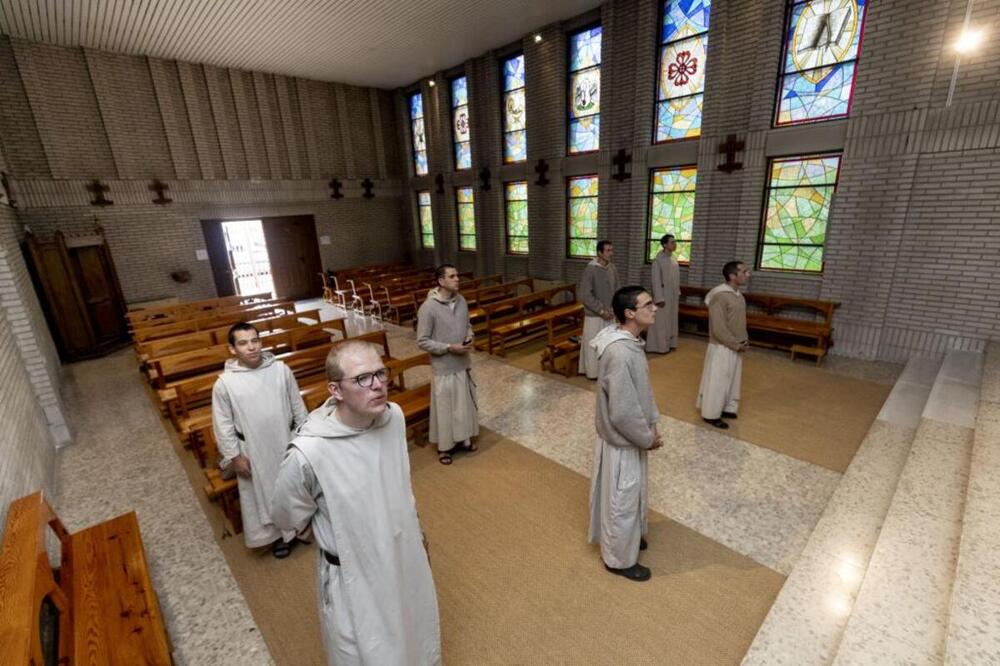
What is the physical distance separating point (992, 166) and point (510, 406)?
6546 millimetres

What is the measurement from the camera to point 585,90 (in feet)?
31.9

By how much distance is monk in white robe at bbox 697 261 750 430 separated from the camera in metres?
4.48

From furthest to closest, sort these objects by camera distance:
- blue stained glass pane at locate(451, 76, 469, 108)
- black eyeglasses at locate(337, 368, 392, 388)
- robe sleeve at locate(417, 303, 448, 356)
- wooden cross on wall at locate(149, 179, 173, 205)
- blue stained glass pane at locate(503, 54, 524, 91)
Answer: blue stained glass pane at locate(451, 76, 469, 108) → blue stained glass pane at locate(503, 54, 524, 91) → wooden cross on wall at locate(149, 179, 173, 205) → robe sleeve at locate(417, 303, 448, 356) → black eyeglasses at locate(337, 368, 392, 388)

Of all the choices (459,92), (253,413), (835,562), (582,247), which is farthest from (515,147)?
(835,562)

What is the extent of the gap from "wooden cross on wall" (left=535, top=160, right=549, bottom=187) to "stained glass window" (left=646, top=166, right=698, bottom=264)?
2661 mm

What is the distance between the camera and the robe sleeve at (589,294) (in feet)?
19.2

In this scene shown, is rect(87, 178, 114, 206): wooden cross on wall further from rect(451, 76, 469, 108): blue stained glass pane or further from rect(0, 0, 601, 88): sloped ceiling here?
rect(451, 76, 469, 108): blue stained glass pane

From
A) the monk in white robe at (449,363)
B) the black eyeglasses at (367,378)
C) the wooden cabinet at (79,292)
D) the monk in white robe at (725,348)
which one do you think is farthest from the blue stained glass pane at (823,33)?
the wooden cabinet at (79,292)

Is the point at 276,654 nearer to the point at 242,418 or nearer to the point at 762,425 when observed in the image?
the point at 242,418

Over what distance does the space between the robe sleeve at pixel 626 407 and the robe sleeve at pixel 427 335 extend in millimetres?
1862

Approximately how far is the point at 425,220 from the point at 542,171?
5.82 m

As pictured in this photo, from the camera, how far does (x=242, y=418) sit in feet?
9.71

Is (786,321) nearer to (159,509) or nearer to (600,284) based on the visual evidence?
(600,284)

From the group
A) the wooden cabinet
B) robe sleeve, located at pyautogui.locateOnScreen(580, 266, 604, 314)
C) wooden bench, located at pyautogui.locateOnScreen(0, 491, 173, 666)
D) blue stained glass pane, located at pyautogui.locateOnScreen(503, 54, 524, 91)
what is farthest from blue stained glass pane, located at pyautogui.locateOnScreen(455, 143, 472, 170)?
wooden bench, located at pyautogui.locateOnScreen(0, 491, 173, 666)
